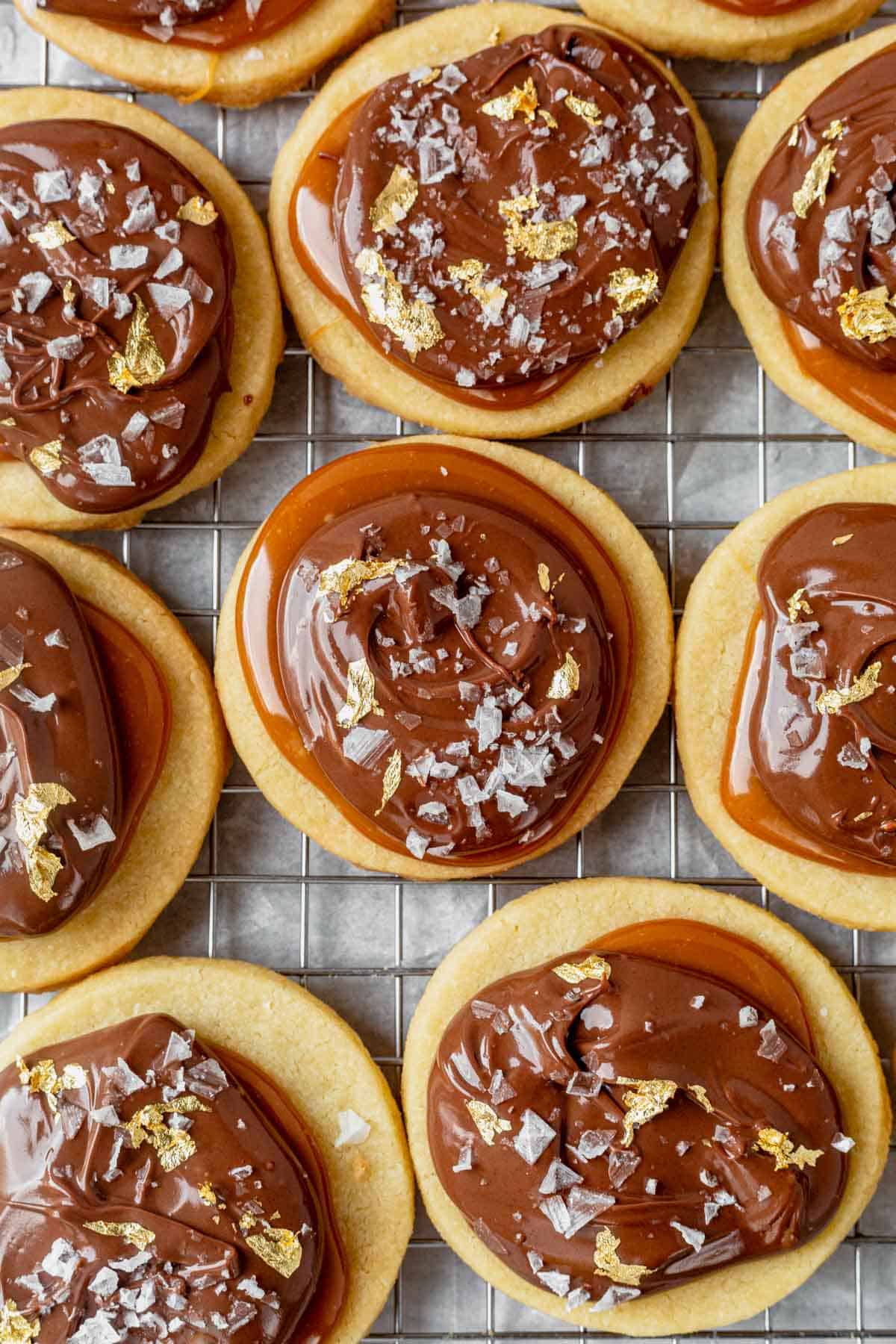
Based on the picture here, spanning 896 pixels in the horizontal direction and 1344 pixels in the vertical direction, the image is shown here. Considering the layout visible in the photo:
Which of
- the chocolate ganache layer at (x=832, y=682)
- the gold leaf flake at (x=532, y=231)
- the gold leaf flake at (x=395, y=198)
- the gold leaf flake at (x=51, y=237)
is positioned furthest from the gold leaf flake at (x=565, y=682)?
the gold leaf flake at (x=51, y=237)

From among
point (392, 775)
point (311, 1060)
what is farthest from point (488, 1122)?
point (392, 775)

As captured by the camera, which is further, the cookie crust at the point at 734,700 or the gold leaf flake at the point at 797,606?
the cookie crust at the point at 734,700

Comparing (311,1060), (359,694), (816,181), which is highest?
(816,181)

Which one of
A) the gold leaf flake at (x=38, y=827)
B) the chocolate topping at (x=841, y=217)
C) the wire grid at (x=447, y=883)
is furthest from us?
the wire grid at (x=447, y=883)

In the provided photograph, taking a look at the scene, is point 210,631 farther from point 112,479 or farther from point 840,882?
point 840,882

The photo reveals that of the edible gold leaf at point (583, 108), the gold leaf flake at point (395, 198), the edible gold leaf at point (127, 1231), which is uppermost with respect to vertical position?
the edible gold leaf at point (583, 108)

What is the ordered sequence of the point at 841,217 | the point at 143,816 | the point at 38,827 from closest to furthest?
the point at 38,827, the point at 841,217, the point at 143,816

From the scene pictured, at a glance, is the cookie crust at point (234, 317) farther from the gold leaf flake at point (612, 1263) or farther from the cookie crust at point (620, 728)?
the gold leaf flake at point (612, 1263)

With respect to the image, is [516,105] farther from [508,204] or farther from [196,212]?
[196,212]
